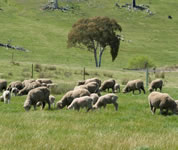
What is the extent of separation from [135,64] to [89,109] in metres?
59.0

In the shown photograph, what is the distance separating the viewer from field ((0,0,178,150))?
961cm

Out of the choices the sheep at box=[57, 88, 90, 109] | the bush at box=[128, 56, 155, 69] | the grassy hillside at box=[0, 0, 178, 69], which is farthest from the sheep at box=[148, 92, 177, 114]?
the bush at box=[128, 56, 155, 69]

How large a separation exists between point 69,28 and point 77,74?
7444 centimetres

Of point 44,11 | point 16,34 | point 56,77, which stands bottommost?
point 56,77

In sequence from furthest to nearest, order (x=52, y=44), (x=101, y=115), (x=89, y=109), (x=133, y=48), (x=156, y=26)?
(x=156, y=26)
(x=133, y=48)
(x=52, y=44)
(x=89, y=109)
(x=101, y=115)

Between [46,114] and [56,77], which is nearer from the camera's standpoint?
[46,114]

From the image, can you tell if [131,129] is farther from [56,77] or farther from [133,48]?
[133,48]

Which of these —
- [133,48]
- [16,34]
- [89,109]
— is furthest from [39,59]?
[89,109]

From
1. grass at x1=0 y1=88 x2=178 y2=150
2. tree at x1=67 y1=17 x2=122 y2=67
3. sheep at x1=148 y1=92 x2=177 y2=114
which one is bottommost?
grass at x1=0 y1=88 x2=178 y2=150

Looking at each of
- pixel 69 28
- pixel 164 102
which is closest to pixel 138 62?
pixel 69 28

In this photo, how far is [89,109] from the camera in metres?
15.6

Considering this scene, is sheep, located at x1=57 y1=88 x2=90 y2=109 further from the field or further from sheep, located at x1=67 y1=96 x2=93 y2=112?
sheep, located at x1=67 y1=96 x2=93 y2=112

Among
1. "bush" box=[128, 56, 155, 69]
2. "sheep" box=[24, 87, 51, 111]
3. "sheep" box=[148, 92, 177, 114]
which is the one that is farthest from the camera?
"bush" box=[128, 56, 155, 69]

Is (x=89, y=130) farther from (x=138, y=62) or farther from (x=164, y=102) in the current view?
(x=138, y=62)
